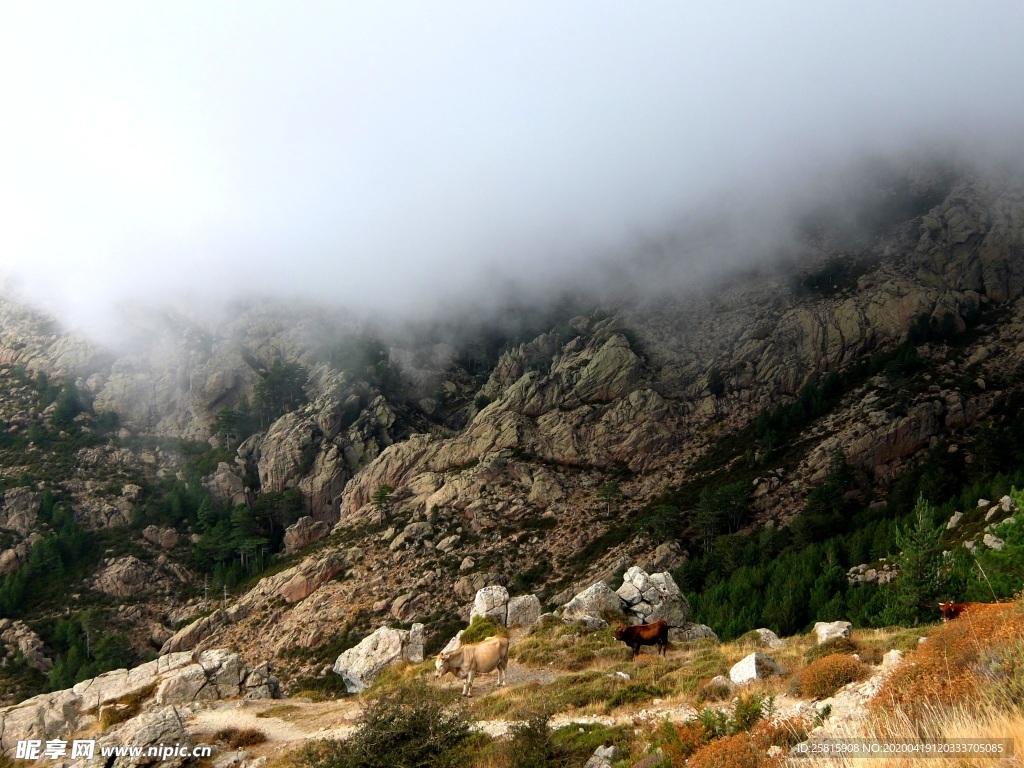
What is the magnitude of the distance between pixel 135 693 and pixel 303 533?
65.8 m

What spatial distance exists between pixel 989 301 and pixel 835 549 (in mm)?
67144

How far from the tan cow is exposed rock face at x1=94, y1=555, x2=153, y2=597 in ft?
274

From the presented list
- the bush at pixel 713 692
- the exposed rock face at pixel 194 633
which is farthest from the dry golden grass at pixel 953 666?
the exposed rock face at pixel 194 633

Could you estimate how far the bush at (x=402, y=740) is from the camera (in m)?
10.9

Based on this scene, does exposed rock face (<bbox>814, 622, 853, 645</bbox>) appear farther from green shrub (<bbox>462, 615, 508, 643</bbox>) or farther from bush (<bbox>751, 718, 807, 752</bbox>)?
green shrub (<bbox>462, 615, 508, 643</bbox>)

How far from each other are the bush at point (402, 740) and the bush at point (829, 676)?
23.9 feet

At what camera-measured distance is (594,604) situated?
30266mm

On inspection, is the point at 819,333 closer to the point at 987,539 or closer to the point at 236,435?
the point at 987,539

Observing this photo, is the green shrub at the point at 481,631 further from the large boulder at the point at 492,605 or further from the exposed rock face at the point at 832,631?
the exposed rock face at the point at 832,631

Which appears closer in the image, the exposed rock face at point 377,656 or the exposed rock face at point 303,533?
the exposed rock face at point 377,656

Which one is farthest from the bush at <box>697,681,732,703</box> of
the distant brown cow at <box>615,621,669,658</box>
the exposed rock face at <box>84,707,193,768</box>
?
the exposed rock face at <box>84,707,193,768</box>

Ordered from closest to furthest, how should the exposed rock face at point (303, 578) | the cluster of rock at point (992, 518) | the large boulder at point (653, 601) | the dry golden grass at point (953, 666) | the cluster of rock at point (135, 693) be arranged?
1. the dry golden grass at point (953, 666)
2. the cluster of rock at point (135, 693)
3. the large boulder at point (653, 601)
4. the cluster of rock at point (992, 518)
5. the exposed rock face at point (303, 578)

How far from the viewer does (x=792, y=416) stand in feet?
280

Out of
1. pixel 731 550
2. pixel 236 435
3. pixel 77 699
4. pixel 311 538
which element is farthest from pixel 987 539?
pixel 236 435
